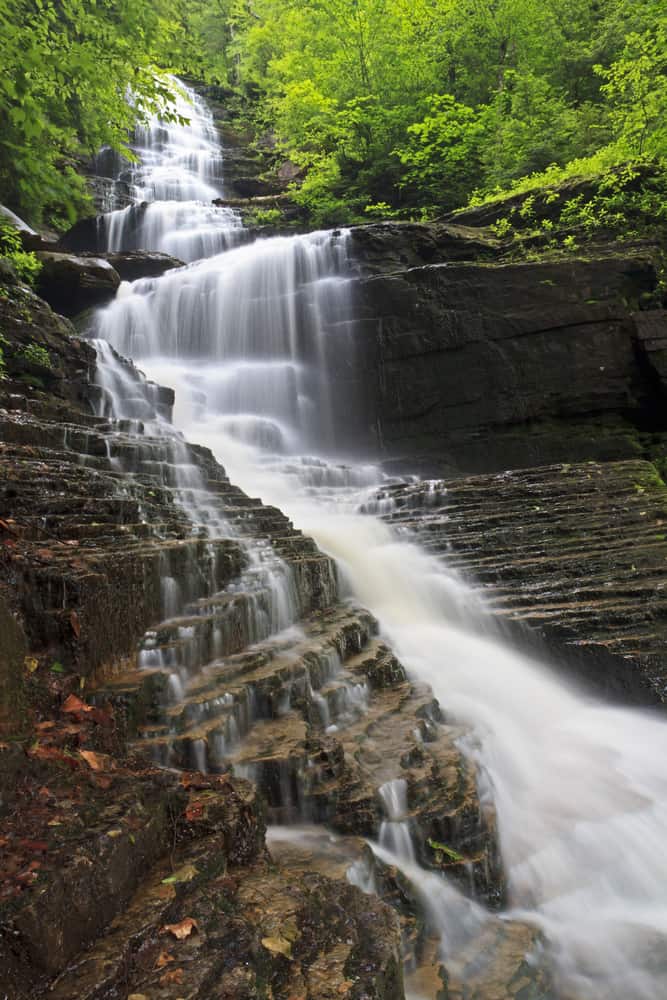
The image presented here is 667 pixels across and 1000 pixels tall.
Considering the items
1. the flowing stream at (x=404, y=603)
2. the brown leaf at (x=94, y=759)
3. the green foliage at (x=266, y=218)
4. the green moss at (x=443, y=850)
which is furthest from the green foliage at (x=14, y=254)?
the green foliage at (x=266, y=218)

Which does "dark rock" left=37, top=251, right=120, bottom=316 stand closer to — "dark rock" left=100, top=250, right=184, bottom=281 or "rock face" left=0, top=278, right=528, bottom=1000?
"dark rock" left=100, top=250, right=184, bottom=281

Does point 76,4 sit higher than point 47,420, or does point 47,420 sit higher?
point 76,4

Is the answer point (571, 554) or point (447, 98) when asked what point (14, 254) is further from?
point (447, 98)

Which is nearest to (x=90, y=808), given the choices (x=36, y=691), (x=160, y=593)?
(x=36, y=691)

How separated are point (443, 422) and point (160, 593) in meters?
8.68

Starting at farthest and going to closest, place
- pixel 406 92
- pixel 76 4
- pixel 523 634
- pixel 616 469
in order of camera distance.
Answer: pixel 406 92, pixel 616 469, pixel 523 634, pixel 76 4

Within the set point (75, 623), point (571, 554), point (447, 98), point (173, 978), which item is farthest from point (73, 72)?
point (447, 98)

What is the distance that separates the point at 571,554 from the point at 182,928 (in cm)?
655

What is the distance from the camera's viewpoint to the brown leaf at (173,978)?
6.30 ft

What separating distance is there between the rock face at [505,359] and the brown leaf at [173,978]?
1051 cm

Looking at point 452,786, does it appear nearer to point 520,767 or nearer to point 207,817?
point 520,767

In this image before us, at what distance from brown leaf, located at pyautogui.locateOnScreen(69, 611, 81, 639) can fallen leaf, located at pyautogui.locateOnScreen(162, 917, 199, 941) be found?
6.05ft

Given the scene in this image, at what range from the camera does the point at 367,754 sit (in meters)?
4.05

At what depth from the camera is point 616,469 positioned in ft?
30.0
